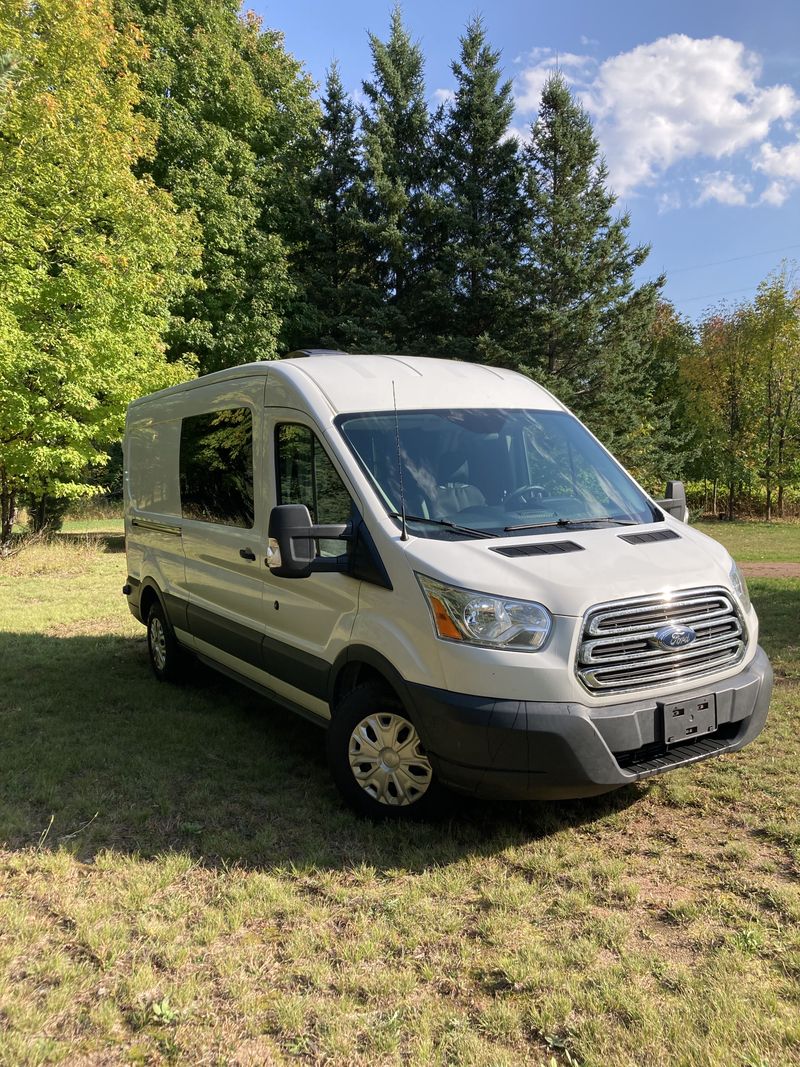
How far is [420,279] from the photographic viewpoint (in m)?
24.6

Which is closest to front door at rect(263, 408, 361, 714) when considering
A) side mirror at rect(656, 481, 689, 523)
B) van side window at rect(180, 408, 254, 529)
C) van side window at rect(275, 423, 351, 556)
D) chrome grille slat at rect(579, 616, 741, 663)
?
van side window at rect(275, 423, 351, 556)

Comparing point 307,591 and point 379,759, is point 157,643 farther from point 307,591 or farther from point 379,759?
point 379,759

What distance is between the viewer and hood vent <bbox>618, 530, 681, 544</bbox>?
3941mm

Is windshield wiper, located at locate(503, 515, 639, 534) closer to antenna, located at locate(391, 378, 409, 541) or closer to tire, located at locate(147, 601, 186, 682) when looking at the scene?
antenna, located at locate(391, 378, 409, 541)

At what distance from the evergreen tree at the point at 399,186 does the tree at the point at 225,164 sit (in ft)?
8.44

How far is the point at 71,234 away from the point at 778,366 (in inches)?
1037

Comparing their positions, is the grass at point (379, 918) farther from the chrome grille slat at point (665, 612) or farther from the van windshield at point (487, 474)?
the van windshield at point (487, 474)

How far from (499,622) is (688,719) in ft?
3.30

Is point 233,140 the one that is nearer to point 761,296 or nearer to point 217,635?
point 761,296

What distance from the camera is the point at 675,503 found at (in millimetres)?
4984

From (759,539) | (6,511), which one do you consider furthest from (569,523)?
(759,539)

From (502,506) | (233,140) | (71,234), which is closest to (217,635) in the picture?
(502,506)

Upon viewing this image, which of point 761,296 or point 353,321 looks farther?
point 761,296

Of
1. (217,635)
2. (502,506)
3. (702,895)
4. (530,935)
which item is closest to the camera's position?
(530,935)
